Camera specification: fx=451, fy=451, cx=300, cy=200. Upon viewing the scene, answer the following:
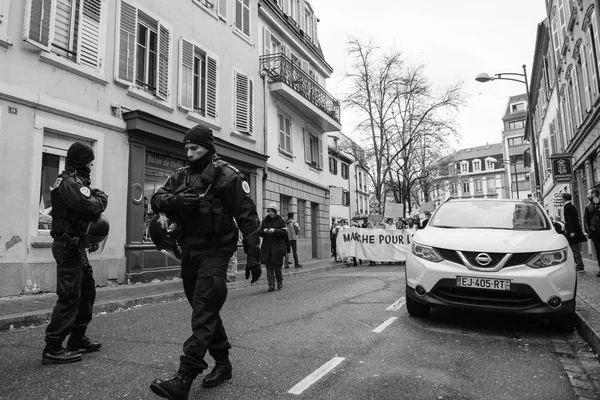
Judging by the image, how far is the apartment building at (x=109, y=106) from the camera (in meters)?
8.33

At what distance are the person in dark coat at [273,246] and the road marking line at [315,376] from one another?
5329 mm

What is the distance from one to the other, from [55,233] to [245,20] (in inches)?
570

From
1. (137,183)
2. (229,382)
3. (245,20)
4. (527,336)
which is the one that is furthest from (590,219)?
(245,20)

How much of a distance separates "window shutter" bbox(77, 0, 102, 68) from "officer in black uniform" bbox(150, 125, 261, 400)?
7.93 meters

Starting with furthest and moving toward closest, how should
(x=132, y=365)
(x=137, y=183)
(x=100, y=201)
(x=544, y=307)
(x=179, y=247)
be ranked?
(x=137, y=183) < (x=544, y=307) < (x=100, y=201) < (x=132, y=365) < (x=179, y=247)

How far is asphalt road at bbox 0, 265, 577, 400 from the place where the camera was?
3197mm

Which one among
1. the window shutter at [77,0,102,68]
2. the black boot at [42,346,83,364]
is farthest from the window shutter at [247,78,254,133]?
the black boot at [42,346,83,364]

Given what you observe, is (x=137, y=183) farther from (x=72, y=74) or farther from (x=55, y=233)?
(x=55, y=233)

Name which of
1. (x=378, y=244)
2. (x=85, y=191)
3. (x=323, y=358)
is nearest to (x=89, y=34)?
(x=85, y=191)

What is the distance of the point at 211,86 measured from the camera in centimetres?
1425

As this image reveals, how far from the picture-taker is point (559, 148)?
2242cm

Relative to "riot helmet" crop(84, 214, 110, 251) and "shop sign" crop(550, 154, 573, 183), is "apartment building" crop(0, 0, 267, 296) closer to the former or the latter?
"riot helmet" crop(84, 214, 110, 251)

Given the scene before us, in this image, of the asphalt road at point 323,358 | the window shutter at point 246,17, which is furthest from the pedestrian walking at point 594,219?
the window shutter at point 246,17

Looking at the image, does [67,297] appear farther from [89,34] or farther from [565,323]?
[89,34]
